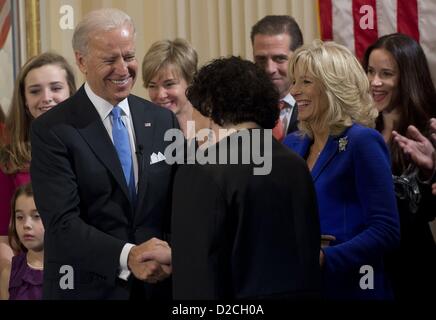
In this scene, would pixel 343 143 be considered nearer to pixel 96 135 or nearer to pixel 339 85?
pixel 339 85

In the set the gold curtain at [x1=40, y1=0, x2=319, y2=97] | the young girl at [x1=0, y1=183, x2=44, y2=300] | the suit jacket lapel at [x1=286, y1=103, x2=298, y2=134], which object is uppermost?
the gold curtain at [x1=40, y1=0, x2=319, y2=97]

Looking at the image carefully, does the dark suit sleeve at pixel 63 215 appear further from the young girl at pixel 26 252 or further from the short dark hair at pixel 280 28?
the short dark hair at pixel 280 28

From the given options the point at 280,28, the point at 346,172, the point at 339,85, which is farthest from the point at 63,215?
the point at 280,28

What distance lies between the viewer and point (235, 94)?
3.05m

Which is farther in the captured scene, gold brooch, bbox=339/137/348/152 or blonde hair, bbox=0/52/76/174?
blonde hair, bbox=0/52/76/174

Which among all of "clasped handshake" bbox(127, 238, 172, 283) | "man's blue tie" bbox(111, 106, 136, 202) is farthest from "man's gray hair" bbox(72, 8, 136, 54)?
"clasped handshake" bbox(127, 238, 172, 283)

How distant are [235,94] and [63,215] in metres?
0.91

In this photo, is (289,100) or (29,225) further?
(289,100)

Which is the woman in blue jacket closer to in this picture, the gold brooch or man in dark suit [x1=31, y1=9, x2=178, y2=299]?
the gold brooch

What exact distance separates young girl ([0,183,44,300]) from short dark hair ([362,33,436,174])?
166 centimetres

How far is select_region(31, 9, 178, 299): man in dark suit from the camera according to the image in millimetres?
3590

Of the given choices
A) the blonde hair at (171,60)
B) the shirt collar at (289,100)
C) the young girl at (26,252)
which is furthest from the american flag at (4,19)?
the shirt collar at (289,100)

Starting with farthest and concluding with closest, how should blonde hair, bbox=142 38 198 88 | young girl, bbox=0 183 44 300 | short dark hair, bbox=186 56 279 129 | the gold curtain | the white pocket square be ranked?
the gold curtain
blonde hair, bbox=142 38 198 88
young girl, bbox=0 183 44 300
the white pocket square
short dark hair, bbox=186 56 279 129

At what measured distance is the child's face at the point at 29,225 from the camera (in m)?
4.70
